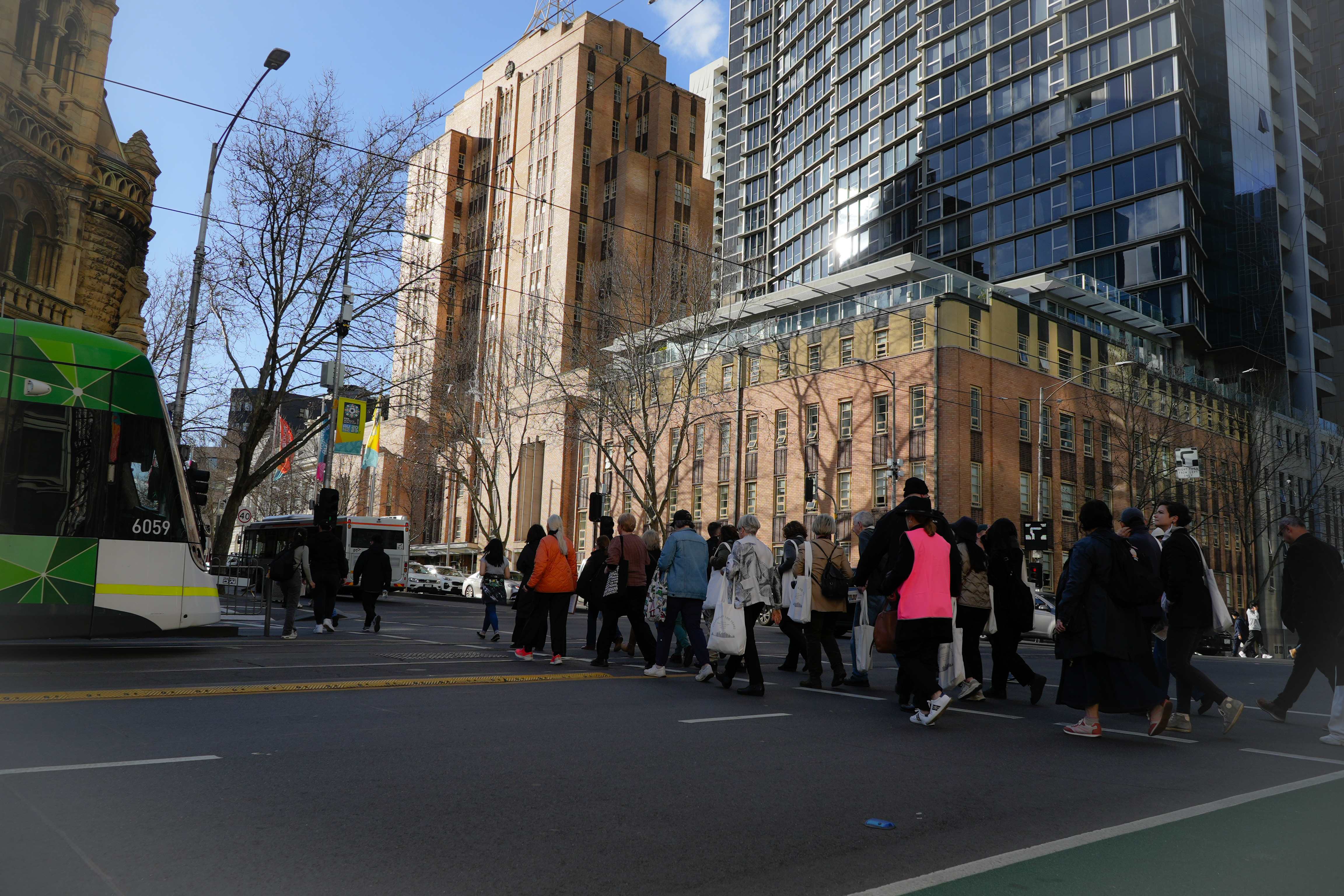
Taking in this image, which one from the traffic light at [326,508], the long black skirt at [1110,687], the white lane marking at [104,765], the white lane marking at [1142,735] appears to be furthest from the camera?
the traffic light at [326,508]

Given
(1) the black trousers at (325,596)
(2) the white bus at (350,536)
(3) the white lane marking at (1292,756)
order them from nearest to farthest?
(3) the white lane marking at (1292,756) < (1) the black trousers at (325,596) < (2) the white bus at (350,536)

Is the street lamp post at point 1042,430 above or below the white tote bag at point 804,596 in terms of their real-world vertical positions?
above

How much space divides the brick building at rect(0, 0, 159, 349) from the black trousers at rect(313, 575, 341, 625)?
9169mm

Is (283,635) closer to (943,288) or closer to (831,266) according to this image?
(943,288)

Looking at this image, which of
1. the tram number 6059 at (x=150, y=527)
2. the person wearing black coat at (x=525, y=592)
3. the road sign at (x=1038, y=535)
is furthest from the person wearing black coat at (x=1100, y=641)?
the road sign at (x=1038, y=535)

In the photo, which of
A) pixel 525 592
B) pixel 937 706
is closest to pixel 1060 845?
pixel 937 706

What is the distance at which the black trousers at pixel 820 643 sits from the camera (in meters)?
10.5

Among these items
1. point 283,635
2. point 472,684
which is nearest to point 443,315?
point 283,635

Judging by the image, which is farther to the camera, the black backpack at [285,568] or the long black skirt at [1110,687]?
the black backpack at [285,568]

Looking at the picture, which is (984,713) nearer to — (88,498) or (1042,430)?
(88,498)

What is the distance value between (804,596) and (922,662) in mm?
2732

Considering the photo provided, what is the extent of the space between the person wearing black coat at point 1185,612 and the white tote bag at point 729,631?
3.94 metres

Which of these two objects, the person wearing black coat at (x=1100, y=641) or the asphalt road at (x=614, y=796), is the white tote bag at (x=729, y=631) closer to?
the asphalt road at (x=614, y=796)

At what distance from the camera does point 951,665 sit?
9367mm
